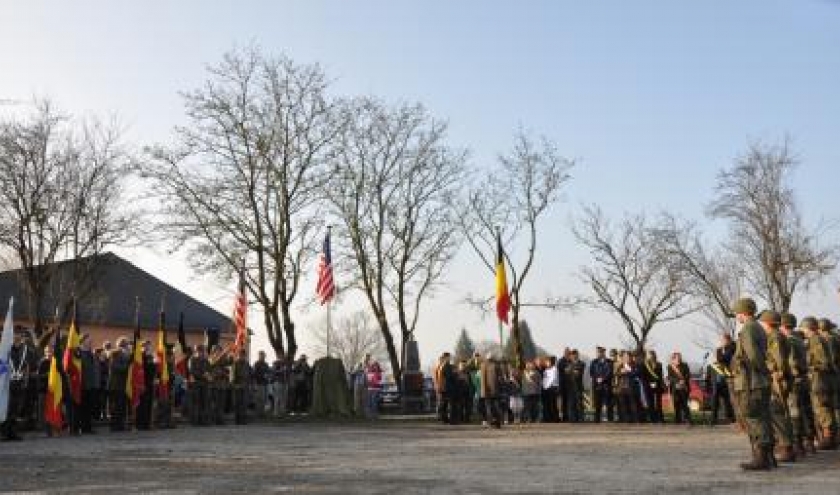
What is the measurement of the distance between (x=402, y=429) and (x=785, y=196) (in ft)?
70.9

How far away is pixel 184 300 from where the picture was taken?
58.6 meters

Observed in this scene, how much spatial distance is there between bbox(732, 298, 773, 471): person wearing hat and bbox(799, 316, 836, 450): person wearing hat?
2660mm

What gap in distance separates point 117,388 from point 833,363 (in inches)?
568

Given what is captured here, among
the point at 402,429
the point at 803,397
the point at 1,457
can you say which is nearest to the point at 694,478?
the point at 803,397

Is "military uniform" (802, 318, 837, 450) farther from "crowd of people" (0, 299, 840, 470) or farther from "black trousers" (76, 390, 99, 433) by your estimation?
"black trousers" (76, 390, 99, 433)

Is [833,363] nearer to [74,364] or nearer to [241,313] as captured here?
[74,364]

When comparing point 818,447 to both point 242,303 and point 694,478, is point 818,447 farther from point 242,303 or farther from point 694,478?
point 242,303

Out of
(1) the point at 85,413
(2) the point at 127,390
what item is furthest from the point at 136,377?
(1) the point at 85,413

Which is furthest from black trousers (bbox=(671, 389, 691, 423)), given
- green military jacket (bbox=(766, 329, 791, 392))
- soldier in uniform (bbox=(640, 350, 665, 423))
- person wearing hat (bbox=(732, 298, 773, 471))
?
person wearing hat (bbox=(732, 298, 773, 471))

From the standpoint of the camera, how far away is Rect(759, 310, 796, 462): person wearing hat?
1167cm

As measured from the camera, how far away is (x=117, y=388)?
19.5 metres

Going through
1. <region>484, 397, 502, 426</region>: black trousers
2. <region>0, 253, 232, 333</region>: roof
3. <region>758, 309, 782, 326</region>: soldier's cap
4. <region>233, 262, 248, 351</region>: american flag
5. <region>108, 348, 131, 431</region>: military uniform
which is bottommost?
<region>484, 397, 502, 426</region>: black trousers

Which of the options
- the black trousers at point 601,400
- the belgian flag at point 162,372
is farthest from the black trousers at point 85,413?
the black trousers at point 601,400

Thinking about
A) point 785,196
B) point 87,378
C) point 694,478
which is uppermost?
point 785,196
